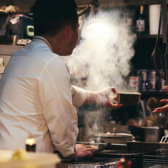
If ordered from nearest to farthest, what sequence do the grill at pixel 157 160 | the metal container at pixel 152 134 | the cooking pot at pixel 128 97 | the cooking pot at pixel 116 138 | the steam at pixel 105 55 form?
1. the grill at pixel 157 160
2. the cooking pot at pixel 128 97
3. the cooking pot at pixel 116 138
4. the steam at pixel 105 55
5. the metal container at pixel 152 134

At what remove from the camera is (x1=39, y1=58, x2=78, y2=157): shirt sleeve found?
4.65 ft

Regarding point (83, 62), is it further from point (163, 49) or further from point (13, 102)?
point (13, 102)

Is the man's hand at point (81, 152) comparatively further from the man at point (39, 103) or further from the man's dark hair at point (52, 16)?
the man's dark hair at point (52, 16)

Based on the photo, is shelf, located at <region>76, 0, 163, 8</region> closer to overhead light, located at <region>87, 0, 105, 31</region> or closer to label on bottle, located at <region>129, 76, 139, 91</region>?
overhead light, located at <region>87, 0, 105, 31</region>

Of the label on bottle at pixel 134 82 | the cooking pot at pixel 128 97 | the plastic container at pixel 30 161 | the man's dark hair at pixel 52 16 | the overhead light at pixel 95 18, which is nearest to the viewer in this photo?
the plastic container at pixel 30 161

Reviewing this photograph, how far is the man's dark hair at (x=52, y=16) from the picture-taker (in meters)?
1.54

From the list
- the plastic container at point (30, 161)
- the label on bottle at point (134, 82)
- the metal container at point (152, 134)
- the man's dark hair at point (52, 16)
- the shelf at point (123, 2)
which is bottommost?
the metal container at point (152, 134)

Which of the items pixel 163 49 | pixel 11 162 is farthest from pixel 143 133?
pixel 11 162

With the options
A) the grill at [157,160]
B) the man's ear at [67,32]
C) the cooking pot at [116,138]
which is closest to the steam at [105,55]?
the cooking pot at [116,138]

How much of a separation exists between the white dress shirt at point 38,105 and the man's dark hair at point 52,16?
0.49 ft

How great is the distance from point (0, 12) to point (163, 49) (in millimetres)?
2514

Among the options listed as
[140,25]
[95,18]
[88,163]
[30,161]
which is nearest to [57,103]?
[88,163]

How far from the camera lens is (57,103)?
142 centimetres

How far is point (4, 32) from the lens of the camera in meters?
2.81
